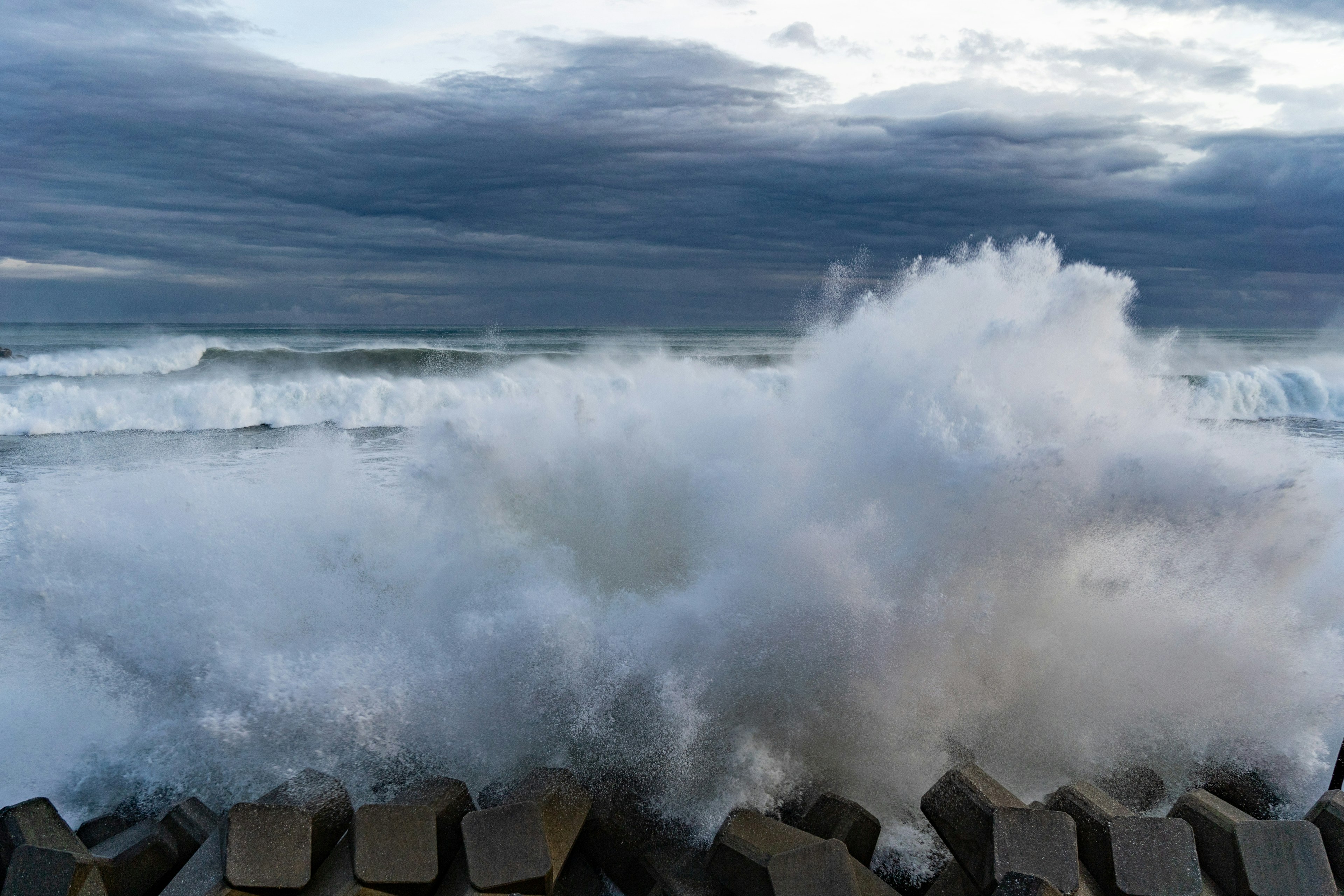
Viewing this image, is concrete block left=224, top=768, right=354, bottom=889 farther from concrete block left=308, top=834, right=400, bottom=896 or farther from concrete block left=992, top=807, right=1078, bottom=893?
concrete block left=992, top=807, right=1078, bottom=893

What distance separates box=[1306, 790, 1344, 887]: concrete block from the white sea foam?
91.1 feet

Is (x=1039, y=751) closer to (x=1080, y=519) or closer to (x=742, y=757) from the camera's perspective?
(x=1080, y=519)

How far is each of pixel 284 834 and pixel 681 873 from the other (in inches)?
61.0

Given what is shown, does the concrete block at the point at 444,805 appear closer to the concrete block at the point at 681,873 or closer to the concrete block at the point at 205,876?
the concrete block at the point at 205,876

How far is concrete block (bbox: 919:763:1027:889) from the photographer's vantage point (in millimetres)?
3375

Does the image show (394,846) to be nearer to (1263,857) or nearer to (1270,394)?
(1263,857)

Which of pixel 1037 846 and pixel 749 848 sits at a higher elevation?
pixel 1037 846

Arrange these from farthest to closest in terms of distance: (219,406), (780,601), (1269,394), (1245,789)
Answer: (1269,394) → (219,406) → (780,601) → (1245,789)

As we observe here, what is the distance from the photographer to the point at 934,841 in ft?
13.1

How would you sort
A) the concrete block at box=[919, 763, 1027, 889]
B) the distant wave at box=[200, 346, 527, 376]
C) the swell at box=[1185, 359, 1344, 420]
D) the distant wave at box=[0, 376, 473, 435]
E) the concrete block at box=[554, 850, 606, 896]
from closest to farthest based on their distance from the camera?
1. the concrete block at box=[919, 763, 1027, 889]
2. the concrete block at box=[554, 850, 606, 896]
3. the distant wave at box=[0, 376, 473, 435]
4. the swell at box=[1185, 359, 1344, 420]
5. the distant wave at box=[200, 346, 527, 376]

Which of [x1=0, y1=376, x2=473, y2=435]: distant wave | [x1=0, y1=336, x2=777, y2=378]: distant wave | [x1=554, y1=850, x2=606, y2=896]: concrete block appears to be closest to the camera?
[x1=554, y1=850, x2=606, y2=896]: concrete block

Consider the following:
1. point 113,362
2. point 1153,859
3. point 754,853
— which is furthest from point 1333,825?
point 113,362

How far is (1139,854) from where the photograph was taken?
129 inches

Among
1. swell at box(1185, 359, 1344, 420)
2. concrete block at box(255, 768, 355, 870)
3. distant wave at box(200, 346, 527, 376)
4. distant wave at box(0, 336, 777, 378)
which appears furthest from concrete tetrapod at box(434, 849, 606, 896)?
swell at box(1185, 359, 1344, 420)
